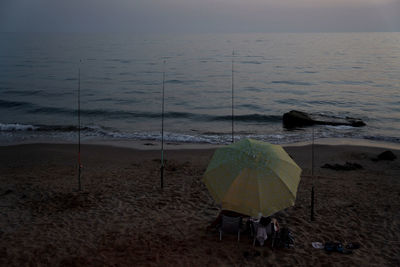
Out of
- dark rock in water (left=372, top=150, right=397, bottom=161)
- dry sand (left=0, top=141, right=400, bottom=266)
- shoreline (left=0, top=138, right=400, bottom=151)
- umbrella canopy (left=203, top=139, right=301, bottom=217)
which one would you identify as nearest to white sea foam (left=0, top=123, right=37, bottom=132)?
shoreline (left=0, top=138, right=400, bottom=151)

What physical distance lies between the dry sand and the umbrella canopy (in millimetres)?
1134

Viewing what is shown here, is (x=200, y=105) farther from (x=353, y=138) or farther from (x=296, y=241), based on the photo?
(x=296, y=241)

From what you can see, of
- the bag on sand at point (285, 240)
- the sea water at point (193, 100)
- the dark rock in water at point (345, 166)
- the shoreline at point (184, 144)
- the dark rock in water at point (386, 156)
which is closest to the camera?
the bag on sand at point (285, 240)

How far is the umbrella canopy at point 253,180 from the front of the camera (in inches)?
239

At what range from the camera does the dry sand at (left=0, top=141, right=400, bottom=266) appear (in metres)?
6.49

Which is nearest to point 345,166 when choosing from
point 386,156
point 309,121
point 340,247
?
point 386,156

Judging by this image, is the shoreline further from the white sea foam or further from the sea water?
the white sea foam

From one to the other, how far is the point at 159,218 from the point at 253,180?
2841 mm

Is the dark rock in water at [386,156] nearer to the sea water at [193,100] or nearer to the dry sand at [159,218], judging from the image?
the dry sand at [159,218]

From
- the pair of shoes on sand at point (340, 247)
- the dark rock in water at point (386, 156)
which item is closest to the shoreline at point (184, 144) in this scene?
the dark rock in water at point (386, 156)

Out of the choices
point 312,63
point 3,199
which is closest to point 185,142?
point 3,199

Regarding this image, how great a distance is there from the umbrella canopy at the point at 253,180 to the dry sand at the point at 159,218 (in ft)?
3.72

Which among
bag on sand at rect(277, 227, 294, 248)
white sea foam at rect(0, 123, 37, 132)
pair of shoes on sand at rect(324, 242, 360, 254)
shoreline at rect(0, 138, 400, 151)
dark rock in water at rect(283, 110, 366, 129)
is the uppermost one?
dark rock in water at rect(283, 110, 366, 129)

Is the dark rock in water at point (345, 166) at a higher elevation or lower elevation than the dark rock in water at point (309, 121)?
lower
